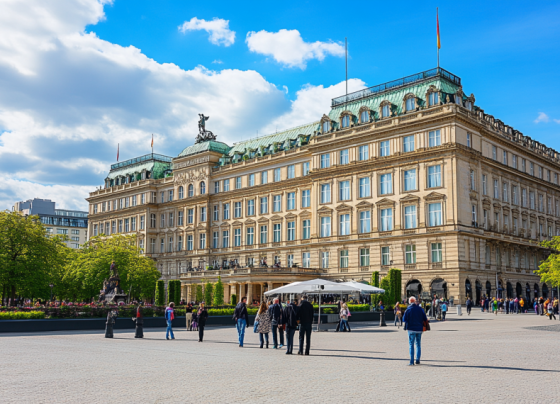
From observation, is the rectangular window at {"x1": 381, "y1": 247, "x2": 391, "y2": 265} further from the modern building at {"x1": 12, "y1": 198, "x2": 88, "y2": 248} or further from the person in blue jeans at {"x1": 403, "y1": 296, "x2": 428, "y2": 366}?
the modern building at {"x1": 12, "y1": 198, "x2": 88, "y2": 248}

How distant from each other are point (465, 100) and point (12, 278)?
5272 centimetres

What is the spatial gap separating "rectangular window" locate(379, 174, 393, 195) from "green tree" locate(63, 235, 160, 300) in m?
34.3

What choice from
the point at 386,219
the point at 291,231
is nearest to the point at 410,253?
the point at 386,219

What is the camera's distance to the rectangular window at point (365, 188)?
73.6 meters

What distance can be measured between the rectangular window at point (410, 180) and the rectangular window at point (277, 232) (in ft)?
73.9

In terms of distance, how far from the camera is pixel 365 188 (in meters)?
74.1

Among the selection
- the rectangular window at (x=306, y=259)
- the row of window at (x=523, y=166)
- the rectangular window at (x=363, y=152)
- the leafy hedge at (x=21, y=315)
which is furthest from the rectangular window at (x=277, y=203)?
the leafy hedge at (x=21, y=315)

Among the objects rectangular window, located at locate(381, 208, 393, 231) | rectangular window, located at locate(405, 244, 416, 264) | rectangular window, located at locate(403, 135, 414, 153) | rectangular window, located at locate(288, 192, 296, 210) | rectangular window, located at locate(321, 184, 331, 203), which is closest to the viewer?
rectangular window, located at locate(405, 244, 416, 264)

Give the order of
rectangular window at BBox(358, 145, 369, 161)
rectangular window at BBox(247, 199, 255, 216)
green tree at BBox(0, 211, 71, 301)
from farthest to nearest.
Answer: rectangular window at BBox(247, 199, 255, 216) → rectangular window at BBox(358, 145, 369, 161) → green tree at BBox(0, 211, 71, 301)

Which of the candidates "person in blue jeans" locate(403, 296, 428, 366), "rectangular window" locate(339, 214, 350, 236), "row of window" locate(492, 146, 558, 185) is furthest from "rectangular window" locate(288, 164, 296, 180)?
"person in blue jeans" locate(403, 296, 428, 366)

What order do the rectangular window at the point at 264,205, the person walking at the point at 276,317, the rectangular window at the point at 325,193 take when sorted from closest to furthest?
the person walking at the point at 276,317, the rectangular window at the point at 325,193, the rectangular window at the point at 264,205

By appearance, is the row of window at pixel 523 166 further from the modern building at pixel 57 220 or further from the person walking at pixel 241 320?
the modern building at pixel 57 220

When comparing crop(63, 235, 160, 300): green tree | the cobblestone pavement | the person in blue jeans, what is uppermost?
crop(63, 235, 160, 300): green tree

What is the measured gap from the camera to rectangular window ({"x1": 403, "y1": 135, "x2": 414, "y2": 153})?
6950 cm
